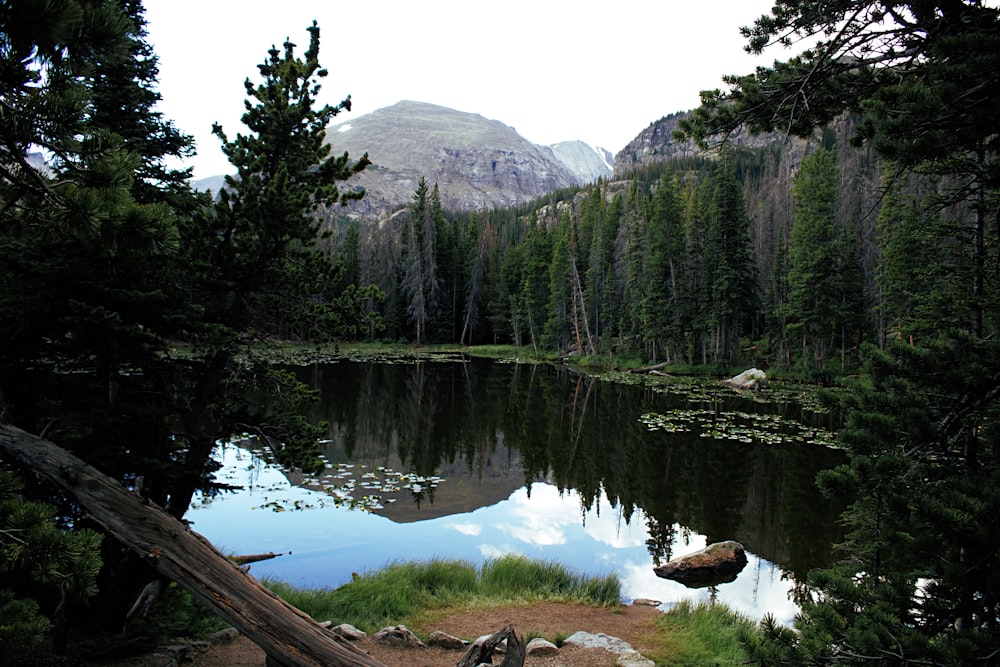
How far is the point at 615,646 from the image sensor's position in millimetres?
6789

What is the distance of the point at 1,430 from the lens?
14.8ft

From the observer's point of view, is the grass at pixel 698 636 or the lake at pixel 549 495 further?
the lake at pixel 549 495

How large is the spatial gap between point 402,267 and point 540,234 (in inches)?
695

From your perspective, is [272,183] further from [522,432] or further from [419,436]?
[522,432]

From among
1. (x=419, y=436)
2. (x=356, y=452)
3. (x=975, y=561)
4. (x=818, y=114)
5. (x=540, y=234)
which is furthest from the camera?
(x=540, y=234)

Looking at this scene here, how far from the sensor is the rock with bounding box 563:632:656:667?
6.27 meters

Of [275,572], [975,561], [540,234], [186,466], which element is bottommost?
[275,572]

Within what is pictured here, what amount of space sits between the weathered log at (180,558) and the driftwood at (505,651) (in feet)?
3.45

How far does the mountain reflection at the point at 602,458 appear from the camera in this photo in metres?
12.4

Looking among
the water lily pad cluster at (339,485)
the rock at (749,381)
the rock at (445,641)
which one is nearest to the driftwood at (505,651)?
the rock at (445,641)

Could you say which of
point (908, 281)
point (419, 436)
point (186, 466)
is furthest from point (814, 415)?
point (186, 466)

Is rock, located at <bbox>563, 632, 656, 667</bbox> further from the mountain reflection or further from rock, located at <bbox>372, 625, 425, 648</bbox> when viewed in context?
the mountain reflection

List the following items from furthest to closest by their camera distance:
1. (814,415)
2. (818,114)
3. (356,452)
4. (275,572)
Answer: (814,415) → (356,452) → (275,572) → (818,114)

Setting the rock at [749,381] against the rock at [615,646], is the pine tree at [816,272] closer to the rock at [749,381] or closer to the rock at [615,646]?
the rock at [749,381]
